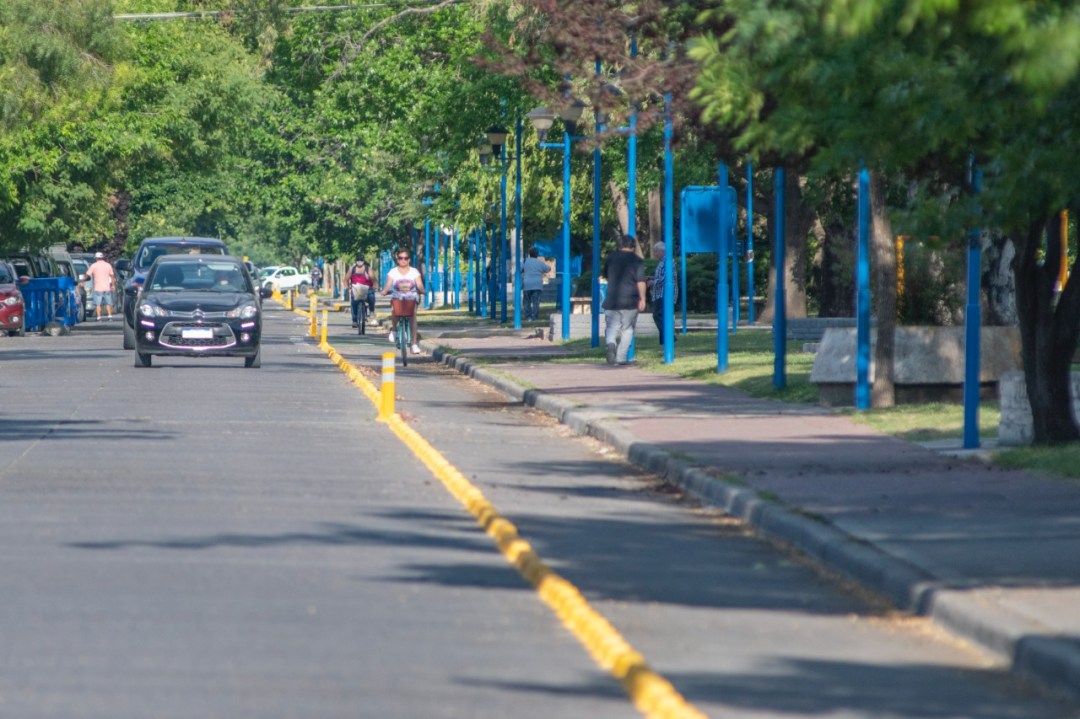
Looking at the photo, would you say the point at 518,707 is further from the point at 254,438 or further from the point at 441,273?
the point at 441,273

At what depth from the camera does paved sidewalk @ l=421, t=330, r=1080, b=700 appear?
343 inches

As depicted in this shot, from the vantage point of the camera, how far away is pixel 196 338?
2925cm

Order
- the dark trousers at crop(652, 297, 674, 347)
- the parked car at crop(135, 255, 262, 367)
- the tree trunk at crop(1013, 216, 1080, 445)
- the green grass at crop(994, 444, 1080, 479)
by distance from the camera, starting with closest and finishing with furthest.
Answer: the green grass at crop(994, 444, 1080, 479) → the tree trunk at crop(1013, 216, 1080, 445) → the parked car at crop(135, 255, 262, 367) → the dark trousers at crop(652, 297, 674, 347)

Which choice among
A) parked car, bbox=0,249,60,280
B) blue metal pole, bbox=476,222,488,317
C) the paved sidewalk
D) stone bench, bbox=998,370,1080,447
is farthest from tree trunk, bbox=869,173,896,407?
blue metal pole, bbox=476,222,488,317

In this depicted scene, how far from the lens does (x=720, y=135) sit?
22.1 meters

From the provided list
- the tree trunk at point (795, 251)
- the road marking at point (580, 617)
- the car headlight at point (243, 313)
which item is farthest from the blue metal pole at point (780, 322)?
the tree trunk at point (795, 251)

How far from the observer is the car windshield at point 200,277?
99.8ft

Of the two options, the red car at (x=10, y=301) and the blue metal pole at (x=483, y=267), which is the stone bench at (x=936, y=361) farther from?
the blue metal pole at (x=483, y=267)

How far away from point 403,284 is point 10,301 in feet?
46.7

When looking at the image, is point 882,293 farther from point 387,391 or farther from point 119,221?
point 119,221

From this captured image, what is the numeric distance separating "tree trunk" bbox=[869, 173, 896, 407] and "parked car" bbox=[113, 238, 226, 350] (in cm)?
1642

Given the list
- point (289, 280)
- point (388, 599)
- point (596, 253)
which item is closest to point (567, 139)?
point (596, 253)

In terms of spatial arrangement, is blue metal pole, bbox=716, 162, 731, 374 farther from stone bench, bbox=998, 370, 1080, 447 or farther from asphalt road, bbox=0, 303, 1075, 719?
stone bench, bbox=998, 370, 1080, 447

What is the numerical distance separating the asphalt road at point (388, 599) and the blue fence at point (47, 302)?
92.1 ft
